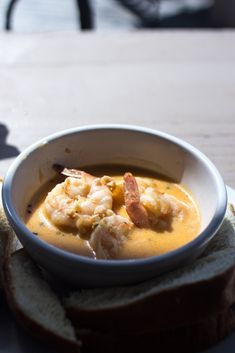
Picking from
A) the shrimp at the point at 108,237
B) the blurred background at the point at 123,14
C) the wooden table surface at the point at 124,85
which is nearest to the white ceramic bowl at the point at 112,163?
the shrimp at the point at 108,237

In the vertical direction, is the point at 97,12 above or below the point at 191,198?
below

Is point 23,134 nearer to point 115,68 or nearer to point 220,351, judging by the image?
point 115,68

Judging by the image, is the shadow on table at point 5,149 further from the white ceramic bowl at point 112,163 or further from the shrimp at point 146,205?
the shrimp at point 146,205

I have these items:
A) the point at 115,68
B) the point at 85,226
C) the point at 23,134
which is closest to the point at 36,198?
the point at 85,226

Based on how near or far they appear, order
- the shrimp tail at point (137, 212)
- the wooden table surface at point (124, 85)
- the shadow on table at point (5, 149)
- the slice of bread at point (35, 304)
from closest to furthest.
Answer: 1. the slice of bread at point (35, 304)
2. the shrimp tail at point (137, 212)
3. the shadow on table at point (5, 149)
4. the wooden table surface at point (124, 85)

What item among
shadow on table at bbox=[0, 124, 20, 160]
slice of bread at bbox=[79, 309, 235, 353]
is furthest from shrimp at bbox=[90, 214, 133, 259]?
shadow on table at bbox=[0, 124, 20, 160]

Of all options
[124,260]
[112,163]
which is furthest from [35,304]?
[112,163]
